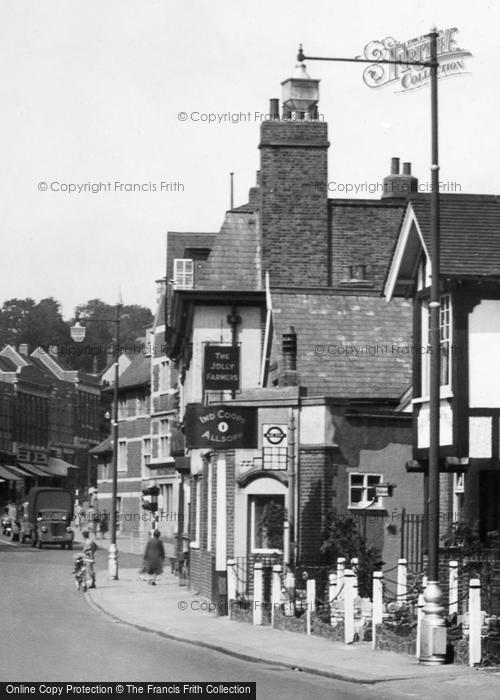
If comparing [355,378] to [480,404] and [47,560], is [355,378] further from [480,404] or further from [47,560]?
[47,560]

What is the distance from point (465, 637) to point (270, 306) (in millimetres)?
18126

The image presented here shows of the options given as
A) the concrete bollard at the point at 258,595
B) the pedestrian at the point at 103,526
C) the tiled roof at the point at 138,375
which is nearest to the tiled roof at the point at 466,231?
the concrete bollard at the point at 258,595

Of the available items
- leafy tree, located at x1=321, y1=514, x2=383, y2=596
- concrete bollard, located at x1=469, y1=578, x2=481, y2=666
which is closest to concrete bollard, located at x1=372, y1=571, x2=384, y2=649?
concrete bollard, located at x1=469, y1=578, x2=481, y2=666

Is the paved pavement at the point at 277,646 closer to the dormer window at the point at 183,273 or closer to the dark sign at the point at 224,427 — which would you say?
the dark sign at the point at 224,427

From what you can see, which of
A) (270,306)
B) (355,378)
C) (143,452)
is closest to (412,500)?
(355,378)

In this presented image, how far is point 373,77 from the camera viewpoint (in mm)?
25594

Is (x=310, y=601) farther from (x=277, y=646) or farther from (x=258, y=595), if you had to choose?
(x=258, y=595)

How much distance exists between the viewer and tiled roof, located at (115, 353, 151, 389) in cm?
9519

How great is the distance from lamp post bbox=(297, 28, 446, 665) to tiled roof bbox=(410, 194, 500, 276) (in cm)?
475

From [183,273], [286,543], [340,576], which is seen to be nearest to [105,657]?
[340,576]

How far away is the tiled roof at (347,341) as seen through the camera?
37.8m

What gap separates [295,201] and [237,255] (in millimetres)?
2406

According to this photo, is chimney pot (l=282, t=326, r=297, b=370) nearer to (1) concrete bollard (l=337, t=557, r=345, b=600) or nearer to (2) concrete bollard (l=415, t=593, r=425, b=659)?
(1) concrete bollard (l=337, t=557, r=345, b=600)

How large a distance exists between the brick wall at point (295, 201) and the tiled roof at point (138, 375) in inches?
1959
